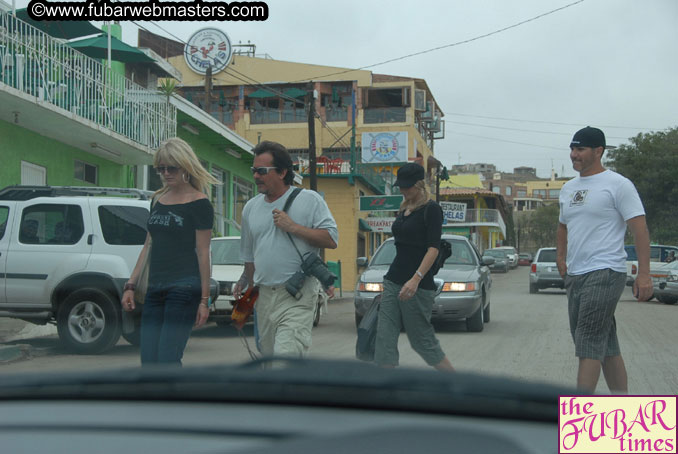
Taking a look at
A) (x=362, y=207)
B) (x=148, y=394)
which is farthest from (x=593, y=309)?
(x=362, y=207)

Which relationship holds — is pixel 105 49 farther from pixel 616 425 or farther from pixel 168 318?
pixel 616 425

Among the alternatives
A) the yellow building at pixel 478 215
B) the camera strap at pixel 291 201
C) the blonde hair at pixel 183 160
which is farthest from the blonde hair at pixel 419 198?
the yellow building at pixel 478 215

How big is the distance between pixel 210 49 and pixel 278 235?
2553 centimetres

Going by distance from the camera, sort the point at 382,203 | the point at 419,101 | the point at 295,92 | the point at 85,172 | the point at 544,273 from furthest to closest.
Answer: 1. the point at 419,101
2. the point at 295,92
3. the point at 382,203
4. the point at 544,273
5. the point at 85,172

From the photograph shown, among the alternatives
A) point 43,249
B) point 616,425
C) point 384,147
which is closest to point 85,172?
point 43,249

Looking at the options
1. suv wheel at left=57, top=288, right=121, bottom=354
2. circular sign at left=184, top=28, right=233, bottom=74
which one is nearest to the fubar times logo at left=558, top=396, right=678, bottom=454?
suv wheel at left=57, top=288, right=121, bottom=354

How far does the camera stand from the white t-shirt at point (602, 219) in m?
4.29

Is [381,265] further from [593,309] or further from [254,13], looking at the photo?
[593,309]

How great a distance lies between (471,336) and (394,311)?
5994 mm

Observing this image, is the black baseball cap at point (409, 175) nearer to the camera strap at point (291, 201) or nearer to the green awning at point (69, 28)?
the camera strap at point (291, 201)

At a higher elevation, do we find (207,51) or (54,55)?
(207,51)

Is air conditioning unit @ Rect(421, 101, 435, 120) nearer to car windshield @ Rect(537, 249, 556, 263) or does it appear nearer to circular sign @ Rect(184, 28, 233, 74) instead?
circular sign @ Rect(184, 28, 233, 74)

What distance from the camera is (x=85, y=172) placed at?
16375 millimetres

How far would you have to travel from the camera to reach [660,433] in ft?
4.27
